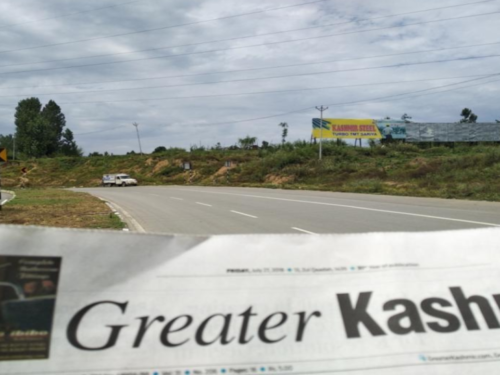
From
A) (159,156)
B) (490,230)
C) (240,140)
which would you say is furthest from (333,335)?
(240,140)

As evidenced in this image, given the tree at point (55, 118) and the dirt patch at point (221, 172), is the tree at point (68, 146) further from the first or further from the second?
the dirt patch at point (221, 172)

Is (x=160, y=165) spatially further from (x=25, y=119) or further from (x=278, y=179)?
(x=25, y=119)

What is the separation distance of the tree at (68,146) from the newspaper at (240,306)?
104549mm

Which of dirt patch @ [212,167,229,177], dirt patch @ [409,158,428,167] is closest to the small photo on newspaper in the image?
dirt patch @ [409,158,428,167]

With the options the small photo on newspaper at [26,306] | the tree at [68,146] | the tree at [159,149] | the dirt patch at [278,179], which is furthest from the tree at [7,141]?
the small photo on newspaper at [26,306]

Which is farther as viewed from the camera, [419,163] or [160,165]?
[160,165]

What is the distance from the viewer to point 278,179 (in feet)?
166

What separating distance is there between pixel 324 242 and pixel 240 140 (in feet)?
280

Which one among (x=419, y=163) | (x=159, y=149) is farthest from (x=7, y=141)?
(x=419, y=163)

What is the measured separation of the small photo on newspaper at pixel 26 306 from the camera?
1.76m

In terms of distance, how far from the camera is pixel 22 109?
10175cm

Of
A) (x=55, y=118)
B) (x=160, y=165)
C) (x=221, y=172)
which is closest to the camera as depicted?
(x=221, y=172)

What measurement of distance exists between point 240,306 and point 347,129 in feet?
190

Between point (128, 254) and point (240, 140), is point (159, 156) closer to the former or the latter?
point (240, 140)
